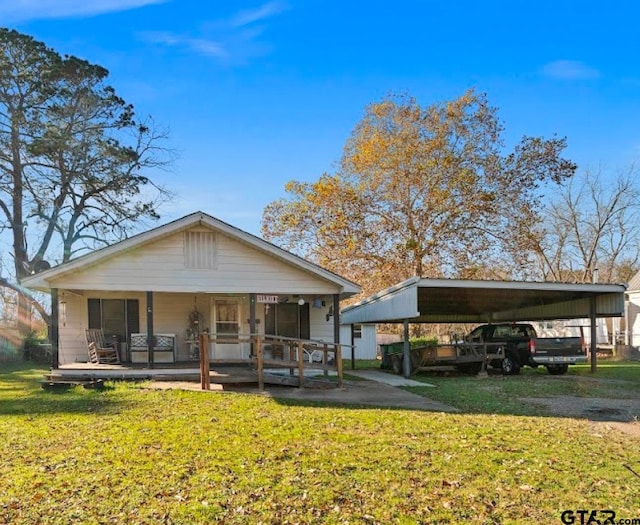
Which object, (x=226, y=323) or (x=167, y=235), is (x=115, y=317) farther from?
(x=167, y=235)

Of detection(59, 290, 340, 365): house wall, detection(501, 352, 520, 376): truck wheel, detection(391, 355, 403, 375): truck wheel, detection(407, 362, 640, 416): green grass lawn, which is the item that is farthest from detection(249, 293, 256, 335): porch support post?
detection(501, 352, 520, 376): truck wheel

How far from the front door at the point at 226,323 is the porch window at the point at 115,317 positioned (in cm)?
226

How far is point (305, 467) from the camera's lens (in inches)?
231

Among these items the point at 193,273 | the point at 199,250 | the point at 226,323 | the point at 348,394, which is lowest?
the point at 348,394

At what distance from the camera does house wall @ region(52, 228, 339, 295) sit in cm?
1349

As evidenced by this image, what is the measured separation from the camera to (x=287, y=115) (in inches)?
711

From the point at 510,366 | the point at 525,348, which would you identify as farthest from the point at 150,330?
the point at 525,348

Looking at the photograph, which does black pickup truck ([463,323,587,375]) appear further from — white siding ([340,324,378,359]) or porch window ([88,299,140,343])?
white siding ([340,324,378,359])

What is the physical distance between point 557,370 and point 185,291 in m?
11.4

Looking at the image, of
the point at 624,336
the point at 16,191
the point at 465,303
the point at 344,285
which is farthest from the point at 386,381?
the point at 16,191

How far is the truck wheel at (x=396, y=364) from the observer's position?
17758mm

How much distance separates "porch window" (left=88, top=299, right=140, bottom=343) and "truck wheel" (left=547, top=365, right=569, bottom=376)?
12574 millimetres

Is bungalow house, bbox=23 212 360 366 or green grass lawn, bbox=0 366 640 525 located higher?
bungalow house, bbox=23 212 360 366

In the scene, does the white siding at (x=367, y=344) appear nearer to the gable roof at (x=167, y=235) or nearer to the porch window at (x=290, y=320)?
the porch window at (x=290, y=320)
